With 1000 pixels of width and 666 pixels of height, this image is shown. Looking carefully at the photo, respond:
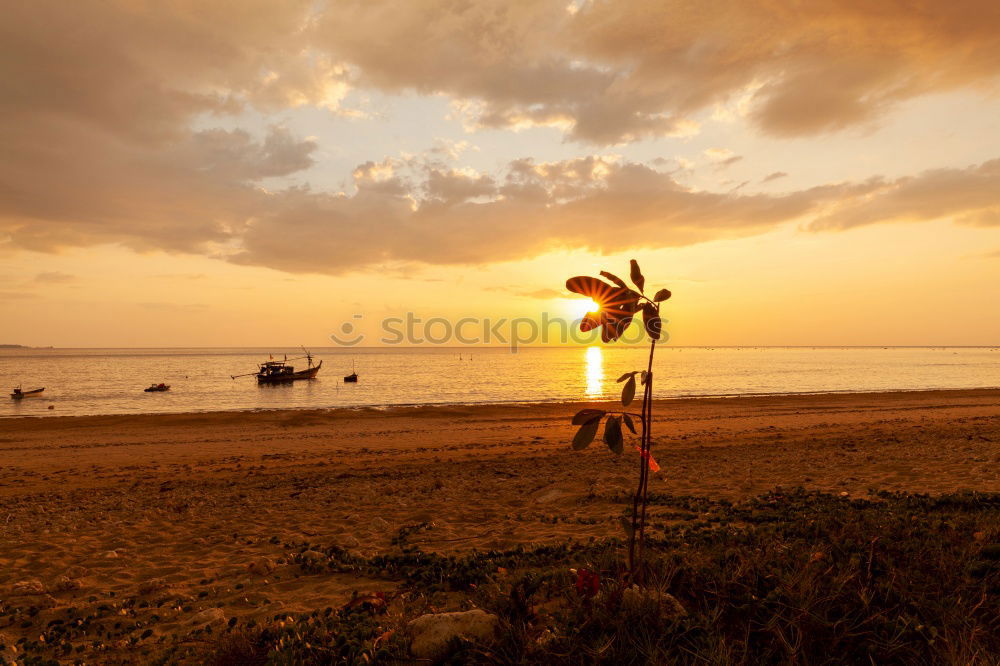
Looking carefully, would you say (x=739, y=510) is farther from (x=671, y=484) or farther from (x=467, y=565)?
(x=467, y=565)

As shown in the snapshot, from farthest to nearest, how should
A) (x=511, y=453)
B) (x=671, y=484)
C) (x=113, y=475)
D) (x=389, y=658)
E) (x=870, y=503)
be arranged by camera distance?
(x=511, y=453)
(x=113, y=475)
(x=671, y=484)
(x=870, y=503)
(x=389, y=658)

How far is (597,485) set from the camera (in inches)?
451

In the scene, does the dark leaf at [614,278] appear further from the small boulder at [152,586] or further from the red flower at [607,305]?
the small boulder at [152,586]

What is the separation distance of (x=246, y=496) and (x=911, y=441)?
20.7 meters

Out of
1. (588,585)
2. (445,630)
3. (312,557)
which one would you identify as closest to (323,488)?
(312,557)

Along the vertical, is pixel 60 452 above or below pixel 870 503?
below

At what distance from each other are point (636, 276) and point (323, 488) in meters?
11.3

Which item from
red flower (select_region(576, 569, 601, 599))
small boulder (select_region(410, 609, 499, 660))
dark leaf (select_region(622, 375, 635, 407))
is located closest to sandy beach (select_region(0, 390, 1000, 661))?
small boulder (select_region(410, 609, 499, 660))

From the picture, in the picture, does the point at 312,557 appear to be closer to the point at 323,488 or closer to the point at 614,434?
the point at 614,434

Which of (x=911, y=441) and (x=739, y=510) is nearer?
(x=739, y=510)

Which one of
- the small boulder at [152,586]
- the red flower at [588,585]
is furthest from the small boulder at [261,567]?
the red flower at [588,585]

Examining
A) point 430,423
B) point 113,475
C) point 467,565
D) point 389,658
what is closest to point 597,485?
point 467,565

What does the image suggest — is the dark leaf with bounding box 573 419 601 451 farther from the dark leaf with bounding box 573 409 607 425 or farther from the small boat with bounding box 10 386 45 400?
the small boat with bounding box 10 386 45 400

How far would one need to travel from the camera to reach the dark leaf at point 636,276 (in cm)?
367
